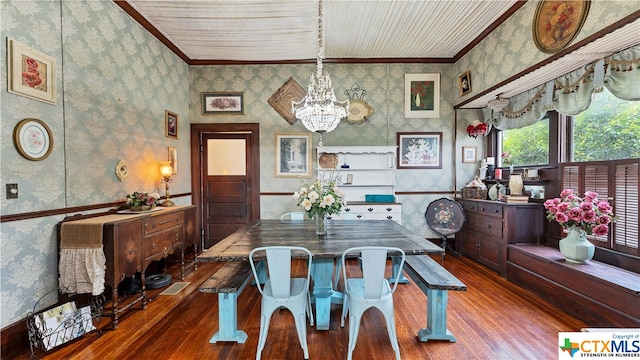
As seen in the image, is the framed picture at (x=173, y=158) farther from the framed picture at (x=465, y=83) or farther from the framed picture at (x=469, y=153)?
the framed picture at (x=469, y=153)

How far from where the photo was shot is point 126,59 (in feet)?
10.7

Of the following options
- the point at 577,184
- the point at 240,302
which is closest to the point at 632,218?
the point at 577,184

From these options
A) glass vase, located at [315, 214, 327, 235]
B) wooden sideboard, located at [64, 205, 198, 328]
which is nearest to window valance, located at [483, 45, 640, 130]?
glass vase, located at [315, 214, 327, 235]

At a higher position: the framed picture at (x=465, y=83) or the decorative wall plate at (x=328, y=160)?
the framed picture at (x=465, y=83)

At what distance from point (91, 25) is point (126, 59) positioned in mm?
518

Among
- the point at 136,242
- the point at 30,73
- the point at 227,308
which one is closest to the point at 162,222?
the point at 136,242

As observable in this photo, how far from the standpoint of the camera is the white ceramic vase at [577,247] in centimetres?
262

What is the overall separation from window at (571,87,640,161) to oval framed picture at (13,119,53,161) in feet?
17.3

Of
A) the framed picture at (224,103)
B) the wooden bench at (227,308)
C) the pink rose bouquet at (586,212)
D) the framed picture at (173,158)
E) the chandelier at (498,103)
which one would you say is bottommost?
the wooden bench at (227,308)

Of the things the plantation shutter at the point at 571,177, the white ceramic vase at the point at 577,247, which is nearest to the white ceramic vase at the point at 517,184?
the plantation shutter at the point at 571,177

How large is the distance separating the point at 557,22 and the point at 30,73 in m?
4.76

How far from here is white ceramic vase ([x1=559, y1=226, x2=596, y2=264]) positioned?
2.62 m

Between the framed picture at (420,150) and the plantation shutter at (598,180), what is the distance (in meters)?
2.11

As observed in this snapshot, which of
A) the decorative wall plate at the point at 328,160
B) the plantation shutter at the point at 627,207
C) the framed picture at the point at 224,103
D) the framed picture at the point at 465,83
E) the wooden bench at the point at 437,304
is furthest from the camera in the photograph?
the framed picture at the point at 224,103
